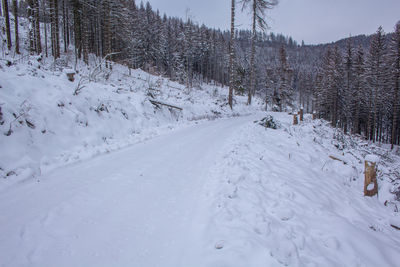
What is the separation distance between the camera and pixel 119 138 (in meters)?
7.14

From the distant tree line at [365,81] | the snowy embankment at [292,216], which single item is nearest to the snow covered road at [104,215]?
the snowy embankment at [292,216]

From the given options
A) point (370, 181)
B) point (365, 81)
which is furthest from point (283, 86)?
point (370, 181)

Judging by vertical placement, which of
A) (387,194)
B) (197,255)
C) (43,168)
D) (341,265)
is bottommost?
(387,194)

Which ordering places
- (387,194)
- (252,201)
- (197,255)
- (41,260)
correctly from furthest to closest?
(387,194)
(252,201)
(197,255)
(41,260)

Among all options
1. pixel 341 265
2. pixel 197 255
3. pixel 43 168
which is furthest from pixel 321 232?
pixel 43 168

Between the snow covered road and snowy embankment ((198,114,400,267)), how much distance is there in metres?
0.50

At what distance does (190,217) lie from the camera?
3037 mm

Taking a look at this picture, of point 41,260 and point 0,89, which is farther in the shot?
point 0,89

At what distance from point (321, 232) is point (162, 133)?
6824 mm

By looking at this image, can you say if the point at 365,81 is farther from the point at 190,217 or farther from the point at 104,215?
the point at 104,215

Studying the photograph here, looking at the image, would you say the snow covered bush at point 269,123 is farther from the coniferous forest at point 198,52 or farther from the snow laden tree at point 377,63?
the snow laden tree at point 377,63

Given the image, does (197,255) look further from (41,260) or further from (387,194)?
(387,194)

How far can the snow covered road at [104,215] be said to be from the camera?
2.23m

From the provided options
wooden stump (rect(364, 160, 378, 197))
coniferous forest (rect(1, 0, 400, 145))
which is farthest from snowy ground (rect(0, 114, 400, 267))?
coniferous forest (rect(1, 0, 400, 145))
